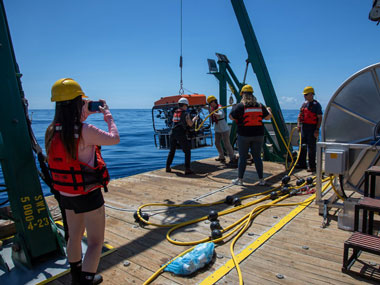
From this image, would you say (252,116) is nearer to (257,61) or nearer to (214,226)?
(214,226)

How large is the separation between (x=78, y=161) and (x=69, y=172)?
101 millimetres

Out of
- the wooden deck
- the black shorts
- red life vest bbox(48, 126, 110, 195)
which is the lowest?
the wooden deck

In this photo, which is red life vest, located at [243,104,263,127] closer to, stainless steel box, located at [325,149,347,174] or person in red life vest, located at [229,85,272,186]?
person in red life vest, located at [229,85,272,186]

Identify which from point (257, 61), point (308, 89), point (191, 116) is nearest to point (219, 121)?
point (191, 116)

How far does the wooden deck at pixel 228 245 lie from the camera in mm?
2604

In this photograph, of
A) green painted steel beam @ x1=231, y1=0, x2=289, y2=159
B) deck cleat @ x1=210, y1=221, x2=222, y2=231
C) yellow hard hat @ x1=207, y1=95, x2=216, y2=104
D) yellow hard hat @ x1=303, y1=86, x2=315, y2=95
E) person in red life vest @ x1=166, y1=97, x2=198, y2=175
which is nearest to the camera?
deck cleat @ x1=210, y1=221, x2=222, y2=231

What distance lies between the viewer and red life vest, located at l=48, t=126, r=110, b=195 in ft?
6.89

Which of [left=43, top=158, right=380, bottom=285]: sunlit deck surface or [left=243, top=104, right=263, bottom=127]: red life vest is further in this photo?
[left=243, top=104, right=263, bottom=127]: red life vest

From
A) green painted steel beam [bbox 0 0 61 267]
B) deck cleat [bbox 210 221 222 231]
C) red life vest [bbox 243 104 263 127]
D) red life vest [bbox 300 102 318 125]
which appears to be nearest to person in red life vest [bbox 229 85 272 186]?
red life vest [bbox 243 104 263 127]

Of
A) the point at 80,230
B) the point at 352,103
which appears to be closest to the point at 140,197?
the point at 80,230

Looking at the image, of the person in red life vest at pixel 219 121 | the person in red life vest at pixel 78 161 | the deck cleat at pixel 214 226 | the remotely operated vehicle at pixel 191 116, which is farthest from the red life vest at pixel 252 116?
the person in red life vest at pixel 78 161

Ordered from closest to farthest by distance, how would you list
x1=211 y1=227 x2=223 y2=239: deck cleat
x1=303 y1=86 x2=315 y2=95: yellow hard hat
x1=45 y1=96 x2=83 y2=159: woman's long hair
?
x1=45 y1=96 x2=83 y2=159: woman's long hair, x1=211 y1=227 x2=223 y2=239: deck cleat, x1=303 y1=86 x2=315 y2=95: yellow hard hat

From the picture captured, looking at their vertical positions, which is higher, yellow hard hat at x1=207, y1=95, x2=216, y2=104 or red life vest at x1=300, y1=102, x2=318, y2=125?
yellow hard hat at x1=207, y1=95, x2=216, y2=104

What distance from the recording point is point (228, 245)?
3.21 metres
